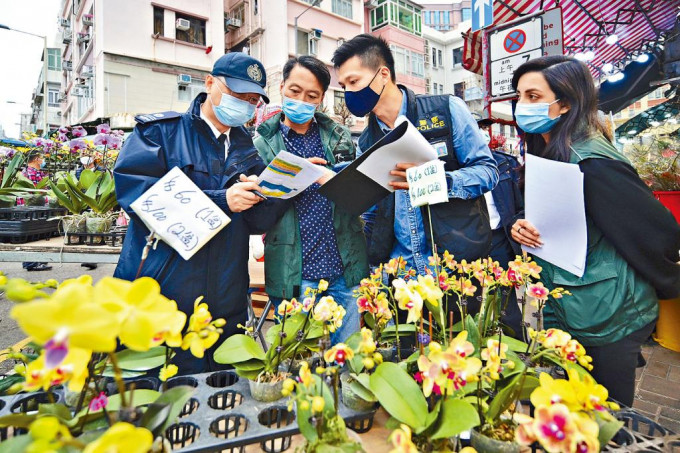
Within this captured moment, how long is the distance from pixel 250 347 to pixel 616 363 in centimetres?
116

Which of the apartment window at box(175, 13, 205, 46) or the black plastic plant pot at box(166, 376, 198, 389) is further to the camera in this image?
the apartment window at box(175, 13, 205, 46)

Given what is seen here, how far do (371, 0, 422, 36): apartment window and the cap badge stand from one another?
825 inches

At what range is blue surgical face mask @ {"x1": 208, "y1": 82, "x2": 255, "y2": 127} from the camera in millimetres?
1708

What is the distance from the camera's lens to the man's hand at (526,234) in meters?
1.41

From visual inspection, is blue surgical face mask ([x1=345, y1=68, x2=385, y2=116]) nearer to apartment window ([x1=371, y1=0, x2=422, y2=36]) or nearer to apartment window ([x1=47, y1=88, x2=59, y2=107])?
apartment window ([x1=371, y1=0, x2=422, y2=36])

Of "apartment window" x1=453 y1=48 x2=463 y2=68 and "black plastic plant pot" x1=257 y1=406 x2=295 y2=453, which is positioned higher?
"apartment window" x1=453 y1=48 x2=463 y2=68

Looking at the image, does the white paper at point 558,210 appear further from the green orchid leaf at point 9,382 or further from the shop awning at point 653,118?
the shop awning at point 653,118

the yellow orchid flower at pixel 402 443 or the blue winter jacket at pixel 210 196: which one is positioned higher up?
the blue winter jacket at pixel 210 196

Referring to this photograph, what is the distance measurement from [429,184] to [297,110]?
3.39ft

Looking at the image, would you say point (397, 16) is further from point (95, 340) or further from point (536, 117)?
point (95, 340)

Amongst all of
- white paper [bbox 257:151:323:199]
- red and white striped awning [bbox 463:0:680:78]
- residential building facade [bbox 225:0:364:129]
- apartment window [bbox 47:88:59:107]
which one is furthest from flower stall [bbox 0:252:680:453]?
apartment window [bbox 47:88:59:107]

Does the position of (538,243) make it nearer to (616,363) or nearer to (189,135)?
(616,363)

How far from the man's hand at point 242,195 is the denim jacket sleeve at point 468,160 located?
31.3 inches

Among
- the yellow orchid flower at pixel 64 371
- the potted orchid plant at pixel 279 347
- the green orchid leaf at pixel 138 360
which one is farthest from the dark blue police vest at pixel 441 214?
the yellow orchid flower at pixel 64 371
